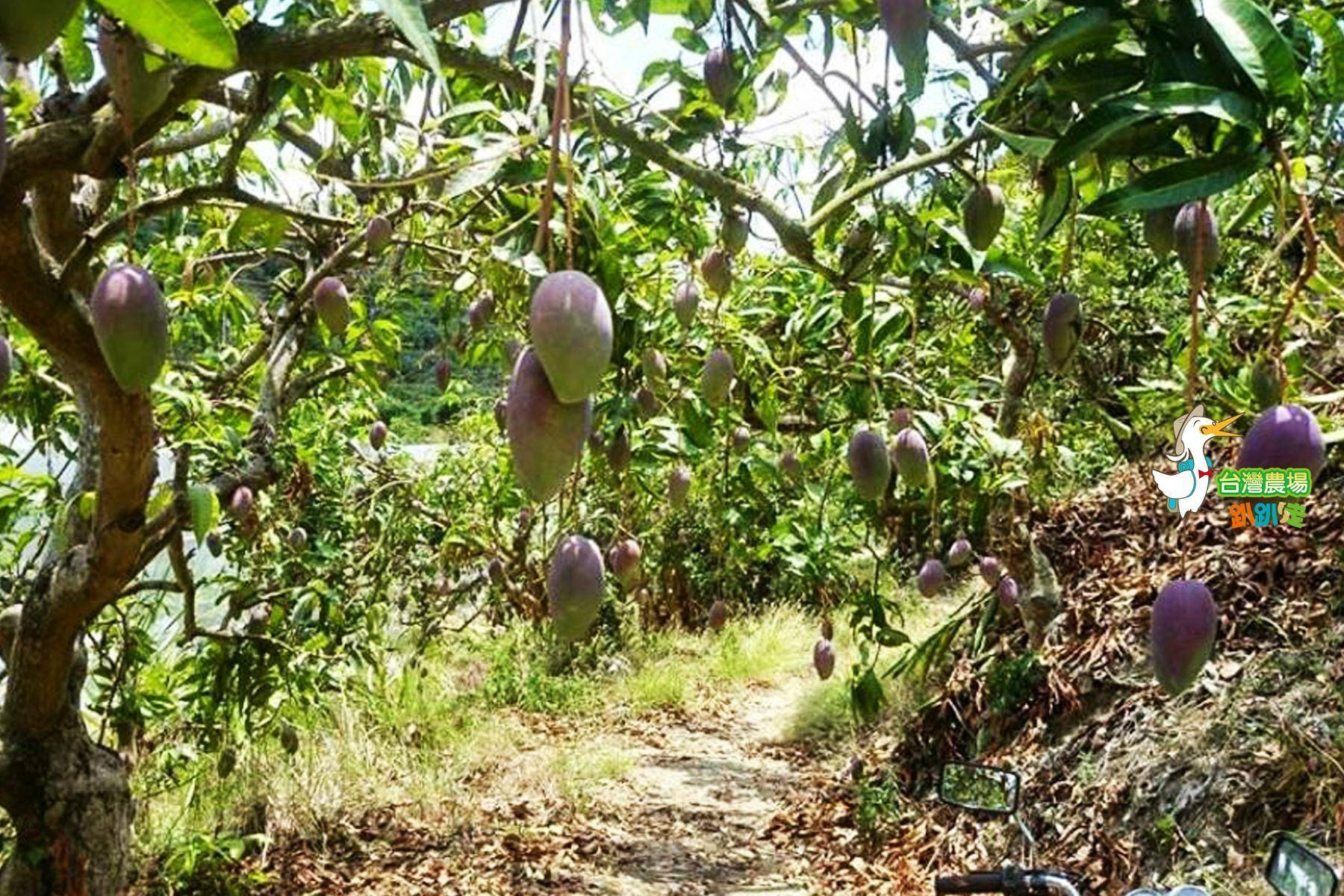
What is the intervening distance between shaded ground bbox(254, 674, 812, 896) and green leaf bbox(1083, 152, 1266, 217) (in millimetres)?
3410

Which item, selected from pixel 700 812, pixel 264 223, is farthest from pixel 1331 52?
pixel 700 812

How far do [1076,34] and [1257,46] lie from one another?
13 centimetres

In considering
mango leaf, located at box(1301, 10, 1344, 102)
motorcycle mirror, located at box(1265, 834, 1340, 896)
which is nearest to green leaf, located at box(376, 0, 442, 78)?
mango leaf, located at box(1301, 10, 1344, 102)

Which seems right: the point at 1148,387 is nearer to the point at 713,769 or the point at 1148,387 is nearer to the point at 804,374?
the point at 804,374

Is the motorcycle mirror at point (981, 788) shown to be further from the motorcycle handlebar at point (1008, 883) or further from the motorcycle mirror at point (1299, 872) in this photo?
the motorcycle mirror at point (1299, 872)

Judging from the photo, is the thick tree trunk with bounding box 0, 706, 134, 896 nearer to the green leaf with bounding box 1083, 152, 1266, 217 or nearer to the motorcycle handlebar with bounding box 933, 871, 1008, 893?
the motorcycle handlebar with bounding box 933, 871, 1008, 893

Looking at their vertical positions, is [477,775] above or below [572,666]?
below

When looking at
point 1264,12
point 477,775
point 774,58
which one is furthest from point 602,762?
point 1264,12

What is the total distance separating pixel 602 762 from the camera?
5016 mm

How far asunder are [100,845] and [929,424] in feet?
7.29

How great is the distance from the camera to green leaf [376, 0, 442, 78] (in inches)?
21.5

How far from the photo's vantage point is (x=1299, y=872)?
5.00ft
